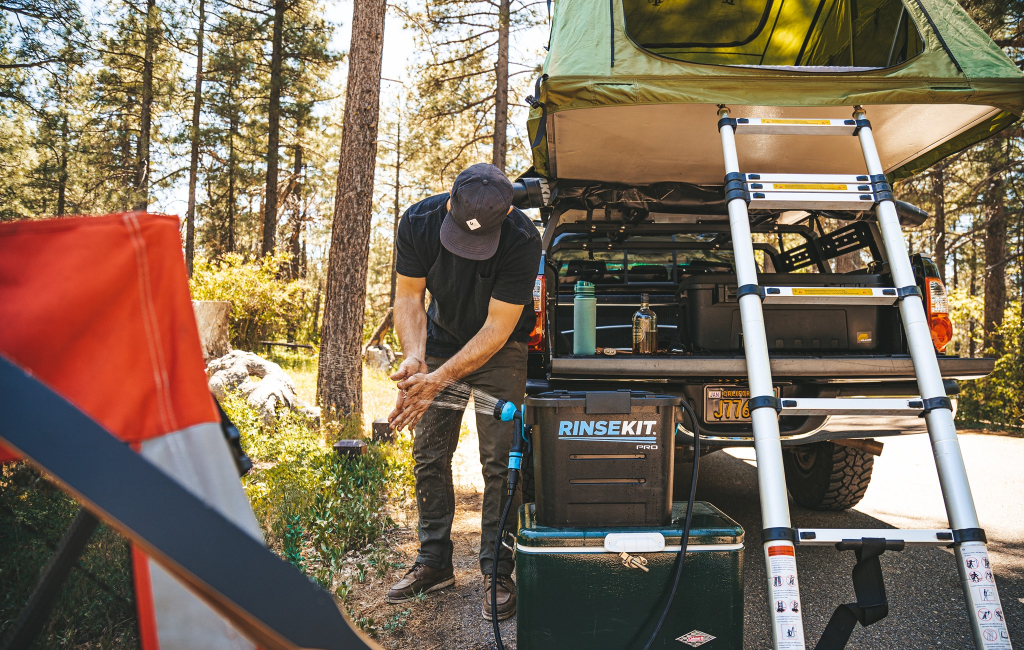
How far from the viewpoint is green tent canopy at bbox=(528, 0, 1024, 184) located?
8.67 feet

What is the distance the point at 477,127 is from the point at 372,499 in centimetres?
1028

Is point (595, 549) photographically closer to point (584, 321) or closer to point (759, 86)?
point (584, 321)

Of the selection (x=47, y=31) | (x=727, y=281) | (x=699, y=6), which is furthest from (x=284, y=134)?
(x=727, y=281)

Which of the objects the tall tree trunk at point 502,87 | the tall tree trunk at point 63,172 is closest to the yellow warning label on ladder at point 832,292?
the tall tree trunk at point 63,172

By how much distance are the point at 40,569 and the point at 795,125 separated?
3075 millimetres

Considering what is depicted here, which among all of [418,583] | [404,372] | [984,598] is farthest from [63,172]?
[984,598]

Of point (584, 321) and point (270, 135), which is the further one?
point (270, 135)

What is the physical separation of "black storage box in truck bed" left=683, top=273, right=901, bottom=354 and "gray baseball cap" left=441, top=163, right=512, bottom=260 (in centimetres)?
111

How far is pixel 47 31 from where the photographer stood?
5.89 m

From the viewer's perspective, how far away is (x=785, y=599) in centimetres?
191

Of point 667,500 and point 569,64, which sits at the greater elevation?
point 569,64

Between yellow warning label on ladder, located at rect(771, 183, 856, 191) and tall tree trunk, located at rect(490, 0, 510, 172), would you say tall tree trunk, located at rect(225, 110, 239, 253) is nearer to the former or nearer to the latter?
tall tree trunk, located at rect(490, 0, 510, 172)

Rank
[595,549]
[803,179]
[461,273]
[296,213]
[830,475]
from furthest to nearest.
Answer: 1. [296,213]
2. [830,475]
3. [461,273]
4. [803,179]
5. [595,549]

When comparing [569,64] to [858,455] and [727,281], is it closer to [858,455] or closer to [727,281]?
[727,281]
